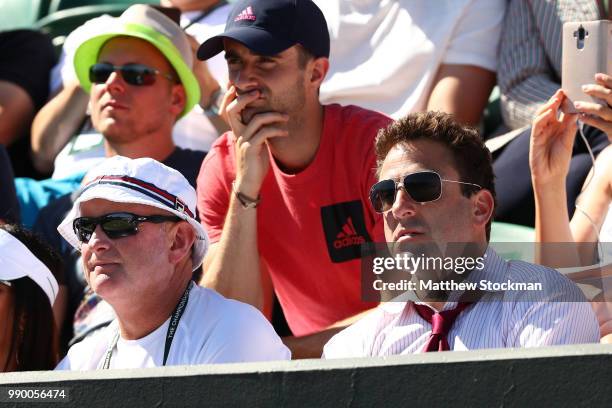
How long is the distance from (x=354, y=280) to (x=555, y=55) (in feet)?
4.15

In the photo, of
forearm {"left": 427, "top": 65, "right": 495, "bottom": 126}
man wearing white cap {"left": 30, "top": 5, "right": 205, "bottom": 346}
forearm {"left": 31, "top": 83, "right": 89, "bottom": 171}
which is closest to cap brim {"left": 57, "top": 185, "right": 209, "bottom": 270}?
man wearing white cap {"left": 30, "top": 5, "right": 205, "bottom": 346}

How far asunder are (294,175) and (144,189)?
69 centimetres

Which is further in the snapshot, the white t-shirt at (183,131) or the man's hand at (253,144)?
the white t-shirt at (183,131)

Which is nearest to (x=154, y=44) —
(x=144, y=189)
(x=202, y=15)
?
(x=202, y=15)

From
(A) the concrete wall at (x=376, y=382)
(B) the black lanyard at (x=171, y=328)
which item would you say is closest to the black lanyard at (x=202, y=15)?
(B) the black lanyard at (x=171, y=328)

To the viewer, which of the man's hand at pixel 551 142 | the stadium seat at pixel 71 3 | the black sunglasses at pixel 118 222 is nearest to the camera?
the black sunglasses at pixel 118 222

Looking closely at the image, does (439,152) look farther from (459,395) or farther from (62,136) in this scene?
(62,136)

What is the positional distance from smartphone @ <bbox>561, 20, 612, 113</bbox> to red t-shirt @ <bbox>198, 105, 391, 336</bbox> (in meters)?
0.61

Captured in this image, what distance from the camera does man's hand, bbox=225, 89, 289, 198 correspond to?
346 centimetres

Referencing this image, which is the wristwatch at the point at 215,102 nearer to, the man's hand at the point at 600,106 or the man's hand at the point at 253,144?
the man's hand at the point at 253,144

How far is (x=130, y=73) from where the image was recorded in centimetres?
431

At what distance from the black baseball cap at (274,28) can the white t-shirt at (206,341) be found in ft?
2.75

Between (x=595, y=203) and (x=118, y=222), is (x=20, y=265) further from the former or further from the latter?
(x=595, y=203)

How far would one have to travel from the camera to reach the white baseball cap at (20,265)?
10.6 ft
